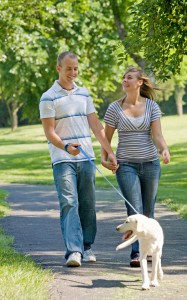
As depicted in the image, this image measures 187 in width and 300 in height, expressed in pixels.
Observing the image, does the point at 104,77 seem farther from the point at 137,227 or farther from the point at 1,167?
the point at 137,227

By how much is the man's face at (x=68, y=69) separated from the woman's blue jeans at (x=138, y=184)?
0.94m

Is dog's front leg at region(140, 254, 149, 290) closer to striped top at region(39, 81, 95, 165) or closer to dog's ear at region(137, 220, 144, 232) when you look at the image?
dog's ear at region(137, 220, 144, 232)

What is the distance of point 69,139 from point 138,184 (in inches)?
30.5

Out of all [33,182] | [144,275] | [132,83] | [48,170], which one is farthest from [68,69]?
[48,170]

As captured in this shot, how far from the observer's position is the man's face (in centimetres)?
816

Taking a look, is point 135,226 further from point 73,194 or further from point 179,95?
point 179,95

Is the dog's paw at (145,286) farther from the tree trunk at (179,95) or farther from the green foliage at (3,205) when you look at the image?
the tree trunk at (179,95)

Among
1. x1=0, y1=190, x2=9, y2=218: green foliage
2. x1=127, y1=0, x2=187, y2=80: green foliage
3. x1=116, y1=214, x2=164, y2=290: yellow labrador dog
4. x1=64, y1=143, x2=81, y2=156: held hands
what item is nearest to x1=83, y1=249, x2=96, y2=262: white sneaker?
x1=64, y1=143, x2=81, y2=156: held hands

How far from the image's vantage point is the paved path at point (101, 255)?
6.93m

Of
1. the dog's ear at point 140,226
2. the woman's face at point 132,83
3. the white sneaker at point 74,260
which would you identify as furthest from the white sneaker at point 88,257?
the woman's face at point 132,83

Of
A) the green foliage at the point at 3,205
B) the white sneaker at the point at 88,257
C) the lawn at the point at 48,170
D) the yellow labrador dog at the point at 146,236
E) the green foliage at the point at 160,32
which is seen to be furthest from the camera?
the lawn at the point at 48,170

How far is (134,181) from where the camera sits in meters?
8.17

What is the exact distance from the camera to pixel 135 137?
27.0ft

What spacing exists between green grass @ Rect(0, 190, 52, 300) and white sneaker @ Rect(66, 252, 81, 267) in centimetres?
29
